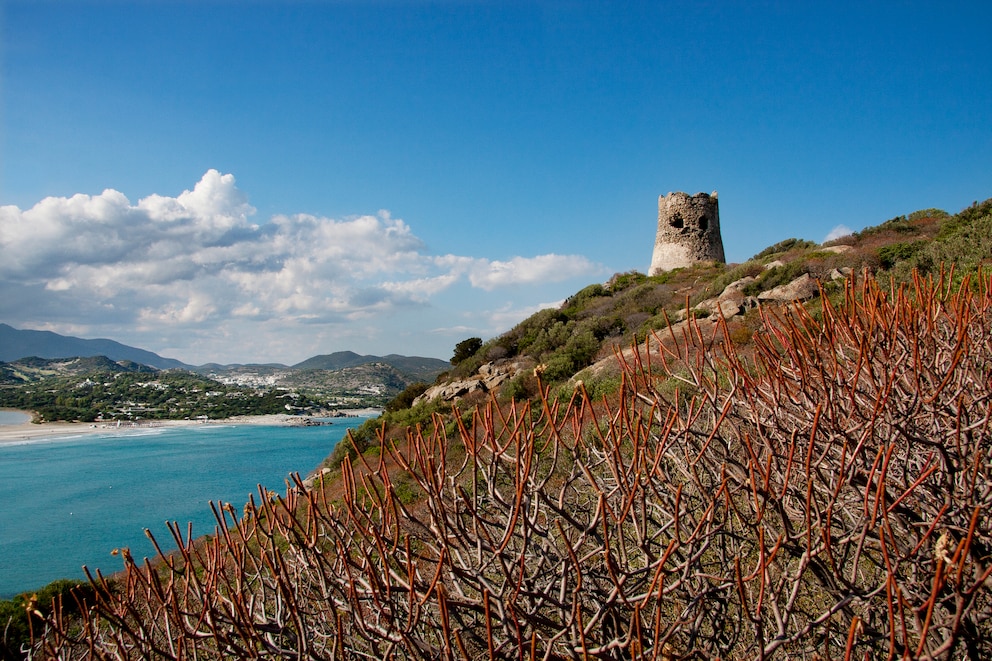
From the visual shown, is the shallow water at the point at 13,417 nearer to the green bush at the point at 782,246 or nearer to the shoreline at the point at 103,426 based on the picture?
the shoreline at the point at 103,426

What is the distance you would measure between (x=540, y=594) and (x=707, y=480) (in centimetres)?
213

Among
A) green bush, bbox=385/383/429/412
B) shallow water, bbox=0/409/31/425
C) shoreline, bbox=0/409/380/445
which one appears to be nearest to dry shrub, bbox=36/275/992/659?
green bush, bbox=385/383/429/412

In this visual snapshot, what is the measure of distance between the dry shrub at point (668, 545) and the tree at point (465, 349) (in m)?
22.5

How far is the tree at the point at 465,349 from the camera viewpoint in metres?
25.7

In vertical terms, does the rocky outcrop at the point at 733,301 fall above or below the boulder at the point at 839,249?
below

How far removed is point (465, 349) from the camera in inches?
1024

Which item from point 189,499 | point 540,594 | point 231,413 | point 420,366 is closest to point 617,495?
point 540,594

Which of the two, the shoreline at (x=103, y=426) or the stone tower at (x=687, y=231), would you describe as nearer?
the stone tower at (x=687, y=231)

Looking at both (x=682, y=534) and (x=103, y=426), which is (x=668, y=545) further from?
(x=103, y=426)

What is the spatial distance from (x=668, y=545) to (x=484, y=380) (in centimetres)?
1734

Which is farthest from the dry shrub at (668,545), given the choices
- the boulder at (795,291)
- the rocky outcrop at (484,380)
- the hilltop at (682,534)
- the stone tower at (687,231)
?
the stone tower at (687,231)

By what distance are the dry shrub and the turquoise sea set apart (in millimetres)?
14319

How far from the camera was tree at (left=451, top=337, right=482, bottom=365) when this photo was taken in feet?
84.4

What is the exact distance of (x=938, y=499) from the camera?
2416mm
